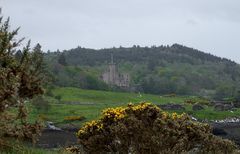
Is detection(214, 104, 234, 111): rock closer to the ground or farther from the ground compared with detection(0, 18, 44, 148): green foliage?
closer to the ground

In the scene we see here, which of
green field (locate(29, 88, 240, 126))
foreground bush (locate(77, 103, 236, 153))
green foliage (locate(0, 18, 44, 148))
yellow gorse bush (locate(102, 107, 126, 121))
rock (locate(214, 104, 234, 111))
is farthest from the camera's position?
rock (locate(214, 104, 234, 111))

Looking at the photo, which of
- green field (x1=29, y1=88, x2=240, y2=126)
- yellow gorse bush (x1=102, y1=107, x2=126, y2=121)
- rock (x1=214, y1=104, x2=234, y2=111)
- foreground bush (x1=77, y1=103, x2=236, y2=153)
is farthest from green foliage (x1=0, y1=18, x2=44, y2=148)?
rock (x1=214, y1=104, x2=234, y2=111)

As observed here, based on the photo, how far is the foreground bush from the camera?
60.2 feet

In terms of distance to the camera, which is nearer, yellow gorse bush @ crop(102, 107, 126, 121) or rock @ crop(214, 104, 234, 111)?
yellow gorse bush @ crop(102, 107, 126, 121)

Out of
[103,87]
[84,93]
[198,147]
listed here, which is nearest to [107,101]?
[84,93]

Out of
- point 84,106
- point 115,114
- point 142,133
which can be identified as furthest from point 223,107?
point 142,133

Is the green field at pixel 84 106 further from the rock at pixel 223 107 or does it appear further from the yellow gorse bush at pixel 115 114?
the yellow gorse bush at pixel 115 114

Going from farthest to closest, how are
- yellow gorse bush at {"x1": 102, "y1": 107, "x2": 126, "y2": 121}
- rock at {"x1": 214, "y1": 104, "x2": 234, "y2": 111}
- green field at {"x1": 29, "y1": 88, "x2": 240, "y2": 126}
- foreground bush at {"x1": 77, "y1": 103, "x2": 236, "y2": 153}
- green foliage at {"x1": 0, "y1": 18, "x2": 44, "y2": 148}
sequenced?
1. rock at {"x1": 214, "y1": 104, "x2": 234, "y2": 111}
2. green field at {"x1": 29, "y1": 88, "x2": 240, "y2": 126}
3. yellow gorse bush at {"x1": 102, "y1": 107, "x2": 126, "y2": 121}
4. foreground bush at {"x1": 77, "y1": 103, "x2": 236, "y2": 153}
5. green foliage at {"x1": 0, "y1": 18, "x2": 44, "y2": 148}

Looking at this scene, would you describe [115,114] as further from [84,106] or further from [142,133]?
[84,106]

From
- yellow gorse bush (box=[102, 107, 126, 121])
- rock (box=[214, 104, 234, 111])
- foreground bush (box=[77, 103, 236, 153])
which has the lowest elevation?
rock (box=[214, 104, 234, 111])

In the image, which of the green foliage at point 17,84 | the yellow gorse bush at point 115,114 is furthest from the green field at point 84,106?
the green foliage at point 17,84

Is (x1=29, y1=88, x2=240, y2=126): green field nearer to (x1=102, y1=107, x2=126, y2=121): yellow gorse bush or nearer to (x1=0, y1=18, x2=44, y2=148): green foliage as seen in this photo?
(x1=102, y1=107, x2=126, y2=121): yellow gorse bush

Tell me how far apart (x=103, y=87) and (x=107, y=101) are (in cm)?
3977

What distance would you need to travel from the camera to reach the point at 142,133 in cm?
1847
